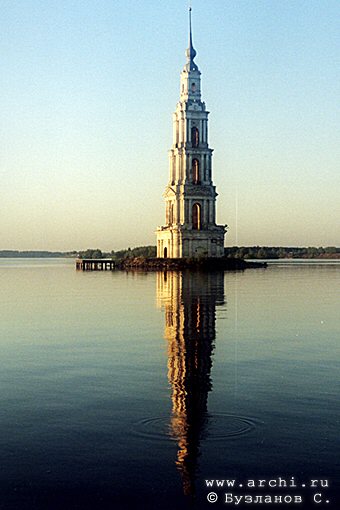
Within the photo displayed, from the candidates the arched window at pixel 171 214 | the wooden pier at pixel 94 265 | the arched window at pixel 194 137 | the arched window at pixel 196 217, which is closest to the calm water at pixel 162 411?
the arched window at pixel 171 214

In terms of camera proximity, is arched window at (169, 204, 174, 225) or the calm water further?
arched window at (169, 204, 174, 225)

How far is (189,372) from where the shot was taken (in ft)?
91.2

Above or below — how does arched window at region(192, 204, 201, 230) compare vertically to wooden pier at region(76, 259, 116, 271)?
above

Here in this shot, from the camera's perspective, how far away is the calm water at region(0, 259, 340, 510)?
52.0ft

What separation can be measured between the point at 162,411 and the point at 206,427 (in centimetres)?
201

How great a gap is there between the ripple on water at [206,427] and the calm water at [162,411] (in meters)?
0.03

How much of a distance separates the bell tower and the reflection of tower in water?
94.7 metres

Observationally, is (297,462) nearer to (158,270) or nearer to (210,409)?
(210,409)

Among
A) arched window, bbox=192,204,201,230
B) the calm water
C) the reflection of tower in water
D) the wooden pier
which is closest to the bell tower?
arched window, bbox=192,204,201,230

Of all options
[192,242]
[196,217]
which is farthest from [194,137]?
[192,242]

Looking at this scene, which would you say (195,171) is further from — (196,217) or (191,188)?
(196,217)

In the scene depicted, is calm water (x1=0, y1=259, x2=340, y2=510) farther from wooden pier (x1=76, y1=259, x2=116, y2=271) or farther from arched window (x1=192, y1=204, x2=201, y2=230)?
wooden pier (x1=76, y1=259, x2=116, y2=271)

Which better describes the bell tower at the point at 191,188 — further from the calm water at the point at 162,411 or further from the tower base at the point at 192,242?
the calm water at the point at 162,411

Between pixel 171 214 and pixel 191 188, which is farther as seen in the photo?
pixel 171 214
